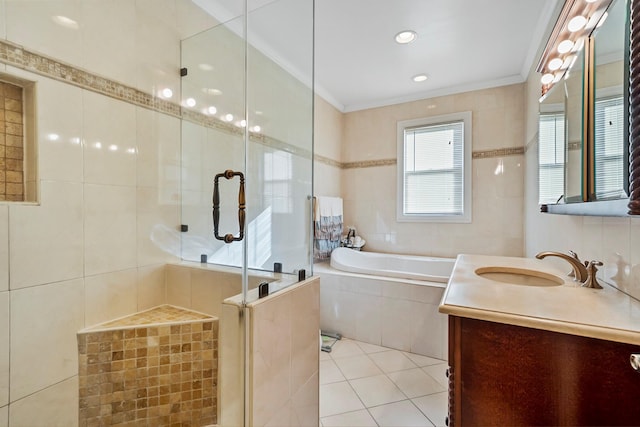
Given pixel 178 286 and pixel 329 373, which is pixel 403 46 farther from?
pixel 329 373

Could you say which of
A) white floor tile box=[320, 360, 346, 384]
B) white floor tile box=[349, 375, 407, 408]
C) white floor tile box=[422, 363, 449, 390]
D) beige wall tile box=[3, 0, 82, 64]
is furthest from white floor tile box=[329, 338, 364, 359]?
beige wall tile box=[3, 0, 82, 64]

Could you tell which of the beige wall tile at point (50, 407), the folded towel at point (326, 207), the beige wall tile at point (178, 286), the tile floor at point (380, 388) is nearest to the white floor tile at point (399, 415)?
the tile floor at point (380, 388)

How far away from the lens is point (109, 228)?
158 cm

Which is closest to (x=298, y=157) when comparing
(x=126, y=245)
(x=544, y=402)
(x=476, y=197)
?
(x=126, y=245)

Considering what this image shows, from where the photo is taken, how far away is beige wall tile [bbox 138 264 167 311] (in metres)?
1.74

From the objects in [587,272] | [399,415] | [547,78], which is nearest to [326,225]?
[399,415]

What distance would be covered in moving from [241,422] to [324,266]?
2088 millimetres

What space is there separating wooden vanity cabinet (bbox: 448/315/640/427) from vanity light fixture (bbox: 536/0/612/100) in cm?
127

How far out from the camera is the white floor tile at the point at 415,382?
6.34 feet

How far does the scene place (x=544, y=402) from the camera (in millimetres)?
811

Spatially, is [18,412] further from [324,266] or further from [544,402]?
[324,266]

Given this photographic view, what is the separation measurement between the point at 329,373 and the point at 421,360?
Result: 30.9 inches

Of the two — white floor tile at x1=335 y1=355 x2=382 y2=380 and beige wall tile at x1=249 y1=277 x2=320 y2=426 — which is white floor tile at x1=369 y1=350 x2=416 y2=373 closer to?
white floor tile at x1=335 y1=355 x2=382 y2=380

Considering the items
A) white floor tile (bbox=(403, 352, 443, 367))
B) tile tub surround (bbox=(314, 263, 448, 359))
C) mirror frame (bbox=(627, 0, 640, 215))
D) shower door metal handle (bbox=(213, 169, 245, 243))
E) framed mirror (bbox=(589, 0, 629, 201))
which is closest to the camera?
mirror frame (bbox=(627, 0, 640, 215))
